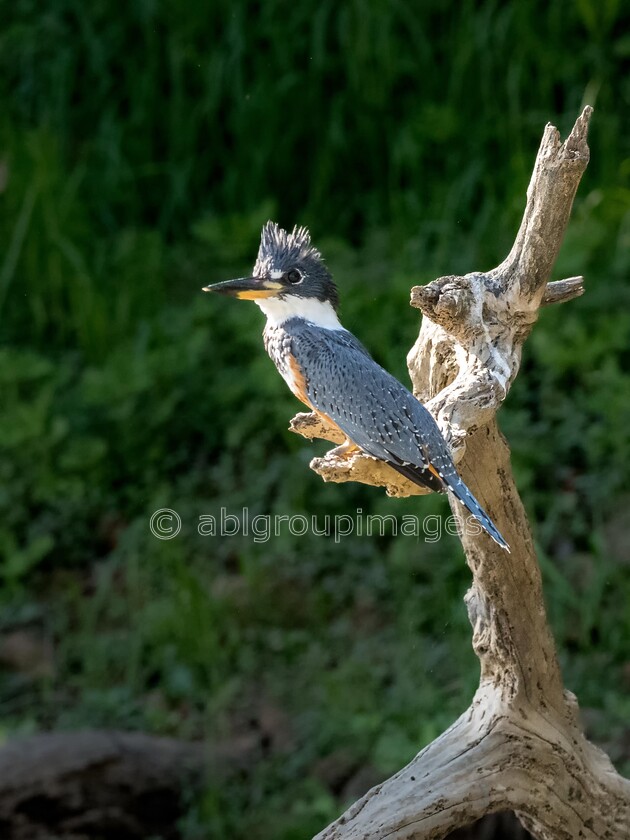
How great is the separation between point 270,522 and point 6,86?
2414mm

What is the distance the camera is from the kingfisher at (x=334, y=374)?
212cm

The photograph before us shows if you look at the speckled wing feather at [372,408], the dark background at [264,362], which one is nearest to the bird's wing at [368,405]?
the speckled wing feather at [372,408]

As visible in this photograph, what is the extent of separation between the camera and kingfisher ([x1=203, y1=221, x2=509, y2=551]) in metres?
2.12

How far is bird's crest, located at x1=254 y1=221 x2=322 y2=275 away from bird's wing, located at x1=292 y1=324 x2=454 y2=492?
0.14 metres

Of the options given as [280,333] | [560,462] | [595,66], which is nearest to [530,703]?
[280,333]

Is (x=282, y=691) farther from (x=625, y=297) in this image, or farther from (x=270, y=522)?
(x=625, y=297)

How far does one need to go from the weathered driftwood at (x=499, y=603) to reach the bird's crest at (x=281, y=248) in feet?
0.99

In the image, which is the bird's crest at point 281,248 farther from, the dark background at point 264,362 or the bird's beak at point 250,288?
the dark background at point 264,362

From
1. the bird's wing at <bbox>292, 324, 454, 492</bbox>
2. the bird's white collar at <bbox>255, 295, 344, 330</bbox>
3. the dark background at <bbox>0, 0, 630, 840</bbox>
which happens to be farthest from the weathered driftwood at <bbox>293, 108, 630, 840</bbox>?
the dark background at <bbox>0, 0, 630, 840</bbox>

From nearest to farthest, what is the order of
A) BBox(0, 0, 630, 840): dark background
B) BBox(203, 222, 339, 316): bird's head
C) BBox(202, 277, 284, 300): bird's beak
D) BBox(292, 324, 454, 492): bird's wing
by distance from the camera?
BBox(292, 324, 454, 492): bird's wing → BBox(202, 277, 284, 300): bird's beak → BBox(203, 222, 339, 316): bird's head → BBox(0, 0, 630, 840): dark background

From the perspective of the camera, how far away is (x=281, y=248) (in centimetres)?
246

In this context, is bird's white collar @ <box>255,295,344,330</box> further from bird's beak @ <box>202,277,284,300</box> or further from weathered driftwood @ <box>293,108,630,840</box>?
weathered driftwood @ <box>293,108,630,840</box>

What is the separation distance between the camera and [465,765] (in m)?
2.40

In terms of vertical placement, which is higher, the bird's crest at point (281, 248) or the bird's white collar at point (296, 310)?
the bird's crest at point (281, 248)
